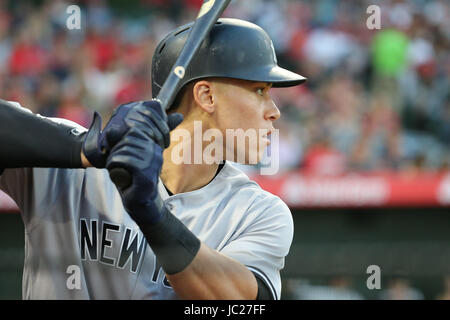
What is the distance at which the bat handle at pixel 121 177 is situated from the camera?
58.9 inches

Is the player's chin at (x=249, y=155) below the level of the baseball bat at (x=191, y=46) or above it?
below

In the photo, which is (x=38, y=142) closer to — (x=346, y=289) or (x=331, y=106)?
(x=346, y=289)

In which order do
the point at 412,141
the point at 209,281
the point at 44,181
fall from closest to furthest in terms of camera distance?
1. the point at 209,281
2. the point at 44,181
3. the point at 412,141

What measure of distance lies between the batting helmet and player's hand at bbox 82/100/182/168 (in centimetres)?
38

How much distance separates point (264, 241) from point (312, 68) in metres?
4.36

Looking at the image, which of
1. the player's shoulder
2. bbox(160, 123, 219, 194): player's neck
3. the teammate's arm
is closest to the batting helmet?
bbox(160, 123, 219, 194): player's neck

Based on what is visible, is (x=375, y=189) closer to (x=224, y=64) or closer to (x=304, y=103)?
(x=304, y=103)

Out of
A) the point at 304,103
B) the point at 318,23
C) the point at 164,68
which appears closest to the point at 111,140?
the point at 164,68

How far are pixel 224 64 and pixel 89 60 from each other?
4422 mm

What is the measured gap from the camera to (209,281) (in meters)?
1.71

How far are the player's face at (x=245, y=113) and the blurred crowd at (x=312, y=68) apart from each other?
3203 mm

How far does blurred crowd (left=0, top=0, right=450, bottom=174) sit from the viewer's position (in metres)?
5.46

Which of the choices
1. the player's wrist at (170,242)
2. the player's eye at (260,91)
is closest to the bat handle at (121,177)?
the player's wrist at (170,242)

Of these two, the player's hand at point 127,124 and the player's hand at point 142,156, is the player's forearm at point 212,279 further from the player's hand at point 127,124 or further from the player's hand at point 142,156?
the player's hand at point 127,124
